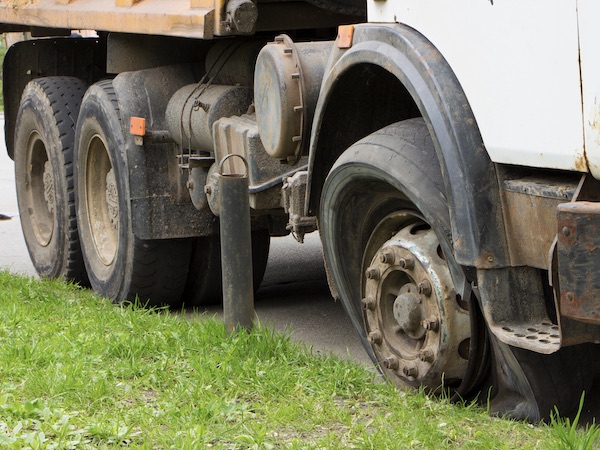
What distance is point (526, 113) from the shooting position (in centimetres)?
334

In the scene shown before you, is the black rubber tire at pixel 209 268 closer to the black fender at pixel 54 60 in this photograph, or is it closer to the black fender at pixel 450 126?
the black fender at pixel 54 60

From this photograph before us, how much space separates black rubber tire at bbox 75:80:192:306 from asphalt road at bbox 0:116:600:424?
0.31m

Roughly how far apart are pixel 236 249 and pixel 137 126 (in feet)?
4.41

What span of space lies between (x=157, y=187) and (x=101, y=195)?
0.78m

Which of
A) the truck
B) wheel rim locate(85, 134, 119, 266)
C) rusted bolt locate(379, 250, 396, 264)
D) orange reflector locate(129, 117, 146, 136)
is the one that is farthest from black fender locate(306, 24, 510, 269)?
wheel rim locate(85, 134, 119, 266)

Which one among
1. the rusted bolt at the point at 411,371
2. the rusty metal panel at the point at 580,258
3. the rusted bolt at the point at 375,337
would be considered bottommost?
the rusted bolt at the point at 411,371

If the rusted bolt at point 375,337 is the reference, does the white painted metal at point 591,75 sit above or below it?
above

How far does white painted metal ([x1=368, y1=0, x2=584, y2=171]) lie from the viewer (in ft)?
10.4

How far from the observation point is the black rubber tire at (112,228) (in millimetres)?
6254

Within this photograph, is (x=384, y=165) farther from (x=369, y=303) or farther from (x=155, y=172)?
(x=155, y=172)

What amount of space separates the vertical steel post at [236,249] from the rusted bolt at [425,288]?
118 cm

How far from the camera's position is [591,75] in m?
3.09

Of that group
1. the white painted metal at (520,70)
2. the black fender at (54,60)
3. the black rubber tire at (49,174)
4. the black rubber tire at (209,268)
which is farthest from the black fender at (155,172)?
the white painted metal at (520,70)

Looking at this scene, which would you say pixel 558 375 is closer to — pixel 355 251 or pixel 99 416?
pixel 355 251
